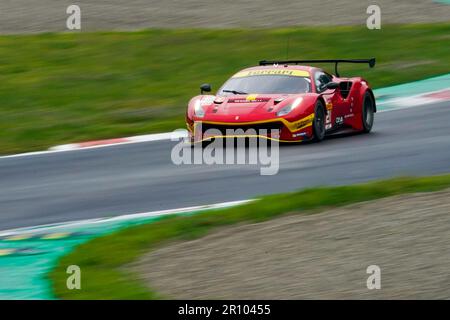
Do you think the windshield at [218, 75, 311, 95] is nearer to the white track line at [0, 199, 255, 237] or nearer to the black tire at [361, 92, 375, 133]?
the black tire at [361, 92, 375, 133]

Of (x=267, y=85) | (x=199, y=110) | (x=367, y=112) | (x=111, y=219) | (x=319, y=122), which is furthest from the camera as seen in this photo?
(x=367, y=112)

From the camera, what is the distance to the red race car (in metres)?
13.5

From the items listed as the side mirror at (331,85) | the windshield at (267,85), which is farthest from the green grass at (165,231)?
the side mirror at (331,85)

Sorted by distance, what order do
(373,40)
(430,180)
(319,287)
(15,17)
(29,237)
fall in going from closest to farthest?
1. (319,287)
2. (29,237)
3. (430,180)
4. (373,40)
5. (15,17)

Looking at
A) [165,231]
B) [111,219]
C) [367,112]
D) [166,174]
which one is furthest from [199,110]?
[165,231]

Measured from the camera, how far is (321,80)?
14.8m

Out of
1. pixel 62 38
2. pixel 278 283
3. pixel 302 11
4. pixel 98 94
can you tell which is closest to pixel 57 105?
pixel 98 94

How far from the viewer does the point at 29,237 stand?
9.34 meters

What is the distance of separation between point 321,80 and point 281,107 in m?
1.37

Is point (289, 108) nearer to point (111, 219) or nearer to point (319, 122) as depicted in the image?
point (319, 122)

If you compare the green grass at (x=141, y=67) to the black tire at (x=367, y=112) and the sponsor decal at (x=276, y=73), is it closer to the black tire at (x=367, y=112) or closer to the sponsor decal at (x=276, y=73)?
the sponsor decal at (x=276, y=73)

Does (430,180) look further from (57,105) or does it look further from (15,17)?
(15,17)

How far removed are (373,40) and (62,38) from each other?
6493 millimetres

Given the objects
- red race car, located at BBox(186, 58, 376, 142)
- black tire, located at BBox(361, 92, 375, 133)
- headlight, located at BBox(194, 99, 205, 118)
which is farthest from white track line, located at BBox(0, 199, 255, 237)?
black tire, located at BBox(361, 92, 375, 133)
